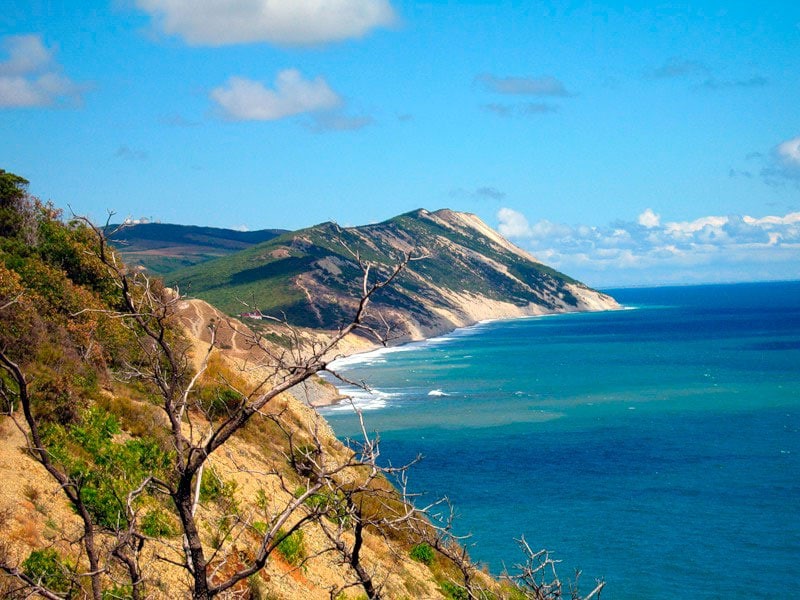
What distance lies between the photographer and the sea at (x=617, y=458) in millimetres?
34094

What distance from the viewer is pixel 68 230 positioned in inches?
1216

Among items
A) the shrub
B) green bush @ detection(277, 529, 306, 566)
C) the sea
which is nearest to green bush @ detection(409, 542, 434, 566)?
green bush @ detection(277, 529, 306, 566)

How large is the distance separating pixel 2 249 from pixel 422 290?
17104 centimetres

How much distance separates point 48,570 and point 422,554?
467 inches

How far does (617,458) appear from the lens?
53.0m

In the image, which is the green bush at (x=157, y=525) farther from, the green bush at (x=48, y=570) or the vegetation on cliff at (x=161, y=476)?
the green bush at (x=48, y=570)

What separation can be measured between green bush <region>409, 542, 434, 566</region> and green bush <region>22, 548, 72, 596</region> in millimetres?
11292

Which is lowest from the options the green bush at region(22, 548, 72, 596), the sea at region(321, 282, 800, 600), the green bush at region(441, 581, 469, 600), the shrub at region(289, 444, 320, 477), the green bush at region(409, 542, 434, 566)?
the sea at region(321, 282, 800, 600)

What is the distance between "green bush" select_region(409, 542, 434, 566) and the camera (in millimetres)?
20812

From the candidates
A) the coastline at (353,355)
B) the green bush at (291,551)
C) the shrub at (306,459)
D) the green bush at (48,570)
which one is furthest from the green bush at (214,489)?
the coastline at (353,355)

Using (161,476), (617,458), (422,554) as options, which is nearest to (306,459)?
(161,476)

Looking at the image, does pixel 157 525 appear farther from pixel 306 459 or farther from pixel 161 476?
pixel 306 459

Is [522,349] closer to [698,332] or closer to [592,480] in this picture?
[698,332]

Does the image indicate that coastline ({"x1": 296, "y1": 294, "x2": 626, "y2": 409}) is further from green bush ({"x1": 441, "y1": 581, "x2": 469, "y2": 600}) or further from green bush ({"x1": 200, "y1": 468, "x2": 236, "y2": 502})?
green bush ({"x1": 200, "y1": 468, "x2": 236, "y2": 502})
